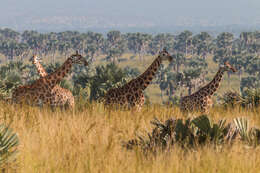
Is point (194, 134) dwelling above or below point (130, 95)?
above

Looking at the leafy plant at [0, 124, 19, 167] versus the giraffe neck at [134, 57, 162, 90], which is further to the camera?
the giraffe neck at [134, 57, 162, 90]

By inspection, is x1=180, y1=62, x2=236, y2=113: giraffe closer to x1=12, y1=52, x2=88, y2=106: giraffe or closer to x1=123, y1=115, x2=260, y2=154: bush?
x1=12, y1=52, x2=88, y2=106: giraffe

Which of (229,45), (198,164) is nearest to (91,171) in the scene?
(198,164)

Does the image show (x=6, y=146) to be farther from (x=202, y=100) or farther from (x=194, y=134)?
(x=202, y=100)

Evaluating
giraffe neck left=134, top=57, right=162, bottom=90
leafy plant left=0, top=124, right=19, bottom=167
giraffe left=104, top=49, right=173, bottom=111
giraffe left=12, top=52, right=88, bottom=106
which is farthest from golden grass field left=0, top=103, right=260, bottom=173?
giraffe left=12, top=52, right=88, bottom=106

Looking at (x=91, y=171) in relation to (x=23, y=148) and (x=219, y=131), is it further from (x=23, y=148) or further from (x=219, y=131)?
(x=219, y=131)

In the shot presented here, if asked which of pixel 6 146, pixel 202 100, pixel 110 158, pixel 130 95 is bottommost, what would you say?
pixel 202 100

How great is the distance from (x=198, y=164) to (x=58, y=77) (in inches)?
321

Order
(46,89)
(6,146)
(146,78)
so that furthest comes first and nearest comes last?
(46,89) → (146,78) → (6,146)

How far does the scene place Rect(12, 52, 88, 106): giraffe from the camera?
11.5m

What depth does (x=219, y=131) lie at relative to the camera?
5309 millimetres

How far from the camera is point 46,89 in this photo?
11875 mm

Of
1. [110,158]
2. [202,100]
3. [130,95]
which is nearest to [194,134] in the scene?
[110,158]

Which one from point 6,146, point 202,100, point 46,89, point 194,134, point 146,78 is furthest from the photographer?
point 202,100
